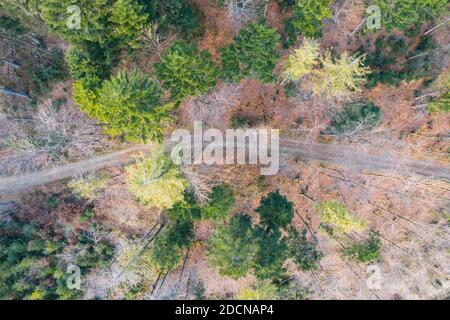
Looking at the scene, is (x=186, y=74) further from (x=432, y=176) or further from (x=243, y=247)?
(x=432, y=176)

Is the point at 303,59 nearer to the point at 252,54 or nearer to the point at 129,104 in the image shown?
the point at 252,54

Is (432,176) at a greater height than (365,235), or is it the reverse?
(432,176)

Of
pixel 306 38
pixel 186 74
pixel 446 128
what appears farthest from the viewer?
pixel 446 128

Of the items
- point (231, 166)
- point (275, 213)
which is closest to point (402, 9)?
point (275, 213)

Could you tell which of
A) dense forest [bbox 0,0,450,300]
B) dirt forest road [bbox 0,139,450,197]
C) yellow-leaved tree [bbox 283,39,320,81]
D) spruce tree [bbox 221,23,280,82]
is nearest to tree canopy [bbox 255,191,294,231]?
dense forest [bbox 0,0,450,300]

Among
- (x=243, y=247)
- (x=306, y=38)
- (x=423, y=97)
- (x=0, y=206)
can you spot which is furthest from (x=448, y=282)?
(x=0, y=206)

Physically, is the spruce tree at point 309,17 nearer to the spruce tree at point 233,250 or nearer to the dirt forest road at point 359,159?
the dirt forest road at point 359,159
